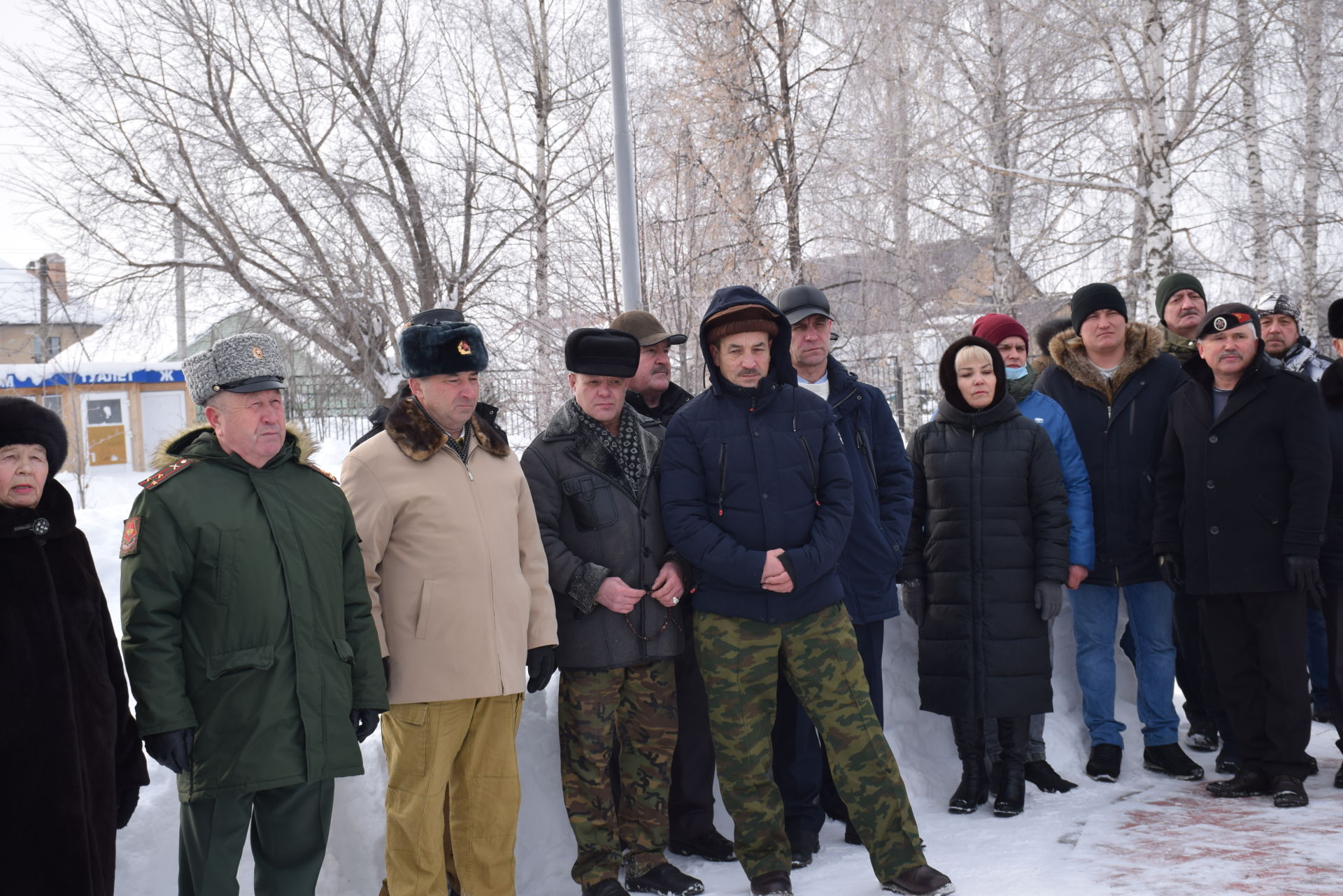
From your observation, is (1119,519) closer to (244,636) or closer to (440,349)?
(440,349)

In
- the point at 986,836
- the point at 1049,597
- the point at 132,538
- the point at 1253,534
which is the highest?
the point at 132,538

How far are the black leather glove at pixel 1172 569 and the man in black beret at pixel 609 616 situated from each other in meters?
2.53

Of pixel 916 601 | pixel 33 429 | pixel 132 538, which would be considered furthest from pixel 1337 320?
pixel 33 429

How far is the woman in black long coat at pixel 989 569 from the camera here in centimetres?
470

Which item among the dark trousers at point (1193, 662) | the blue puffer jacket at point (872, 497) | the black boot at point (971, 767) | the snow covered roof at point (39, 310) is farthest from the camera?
the snow covered roof at point (39, 310)

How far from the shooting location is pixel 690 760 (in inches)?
175

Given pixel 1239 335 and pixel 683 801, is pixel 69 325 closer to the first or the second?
pixel 683 801

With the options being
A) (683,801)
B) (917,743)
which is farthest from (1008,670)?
(683,801)

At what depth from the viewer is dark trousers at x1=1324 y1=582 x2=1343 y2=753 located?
4.78m

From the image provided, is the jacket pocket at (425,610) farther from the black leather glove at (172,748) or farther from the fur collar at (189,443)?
the black leather glove at (172,748)

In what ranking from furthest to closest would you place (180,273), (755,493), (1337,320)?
(180,273) < (1337,320) < (755,493)

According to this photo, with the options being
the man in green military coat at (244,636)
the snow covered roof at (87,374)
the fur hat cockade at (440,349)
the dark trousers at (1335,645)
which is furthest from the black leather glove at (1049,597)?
the snow covered roof at (87,374)

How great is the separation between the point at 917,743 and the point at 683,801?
1.44 metres

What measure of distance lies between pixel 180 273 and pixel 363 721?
12922 millimetres
